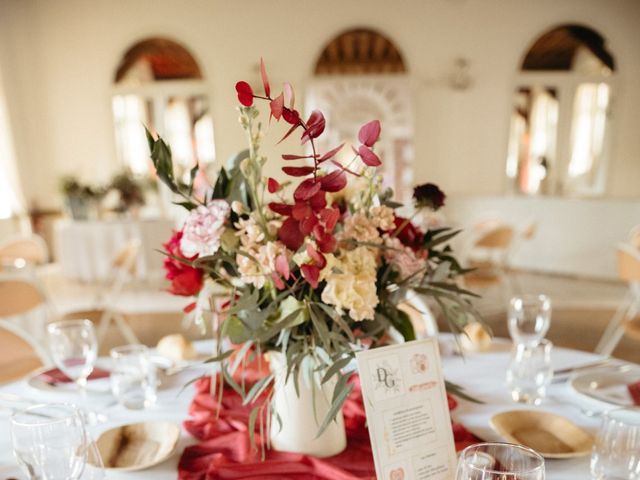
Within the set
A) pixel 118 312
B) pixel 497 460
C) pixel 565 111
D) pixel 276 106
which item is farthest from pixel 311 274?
pixel 565 111

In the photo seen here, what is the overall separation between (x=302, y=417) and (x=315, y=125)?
0.53 metres

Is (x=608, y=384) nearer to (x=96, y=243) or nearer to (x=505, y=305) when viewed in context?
(x=505, y=305)

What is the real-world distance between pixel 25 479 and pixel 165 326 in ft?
11.0

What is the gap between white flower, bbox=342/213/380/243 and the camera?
31.8 inches

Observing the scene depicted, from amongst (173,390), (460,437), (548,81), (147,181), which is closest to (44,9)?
(147,181)

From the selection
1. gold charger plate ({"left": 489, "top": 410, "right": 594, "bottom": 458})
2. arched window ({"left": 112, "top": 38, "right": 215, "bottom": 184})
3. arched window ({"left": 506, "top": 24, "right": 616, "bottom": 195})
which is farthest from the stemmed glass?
arched window ({"left": 506, "top": 24, "right": 616, "bottom": 195})

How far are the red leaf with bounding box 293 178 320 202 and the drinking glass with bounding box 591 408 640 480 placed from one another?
60 centimetres

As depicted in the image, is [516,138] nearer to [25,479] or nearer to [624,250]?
[624,250]

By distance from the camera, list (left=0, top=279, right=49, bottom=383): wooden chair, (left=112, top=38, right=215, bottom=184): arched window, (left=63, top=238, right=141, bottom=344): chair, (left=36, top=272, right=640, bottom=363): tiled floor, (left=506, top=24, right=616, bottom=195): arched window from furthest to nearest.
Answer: (left=112, top=38, right=215, bottom=184): arched window → (left=506, top=24, right=616, bottom=195): arched window → (left=36, top=272, right=640, bottom=363): tiled floor → (left=63, top=238, right=141, bottom=344): chair → (left=0, top=279, right=49, bottom=383): wooden chair

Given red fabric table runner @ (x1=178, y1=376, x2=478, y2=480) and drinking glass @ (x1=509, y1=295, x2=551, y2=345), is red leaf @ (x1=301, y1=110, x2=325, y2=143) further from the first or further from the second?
drinking glass @ (x1=509, y1=295, x2=551, y2=345)

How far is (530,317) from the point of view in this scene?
1311 mm

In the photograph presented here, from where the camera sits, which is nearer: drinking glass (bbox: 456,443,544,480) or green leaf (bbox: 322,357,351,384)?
drinking glass (bbox: 456,443,544,480)

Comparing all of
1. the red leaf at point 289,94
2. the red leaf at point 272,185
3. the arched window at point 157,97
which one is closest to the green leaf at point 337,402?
the red leaf at point 272,185

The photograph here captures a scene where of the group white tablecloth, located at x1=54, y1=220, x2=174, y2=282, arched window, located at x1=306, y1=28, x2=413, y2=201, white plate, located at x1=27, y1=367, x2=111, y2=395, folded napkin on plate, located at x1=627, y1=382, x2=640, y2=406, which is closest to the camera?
folded napkin on plate, located at x1=627, y1=382, x2=640, y2=406
